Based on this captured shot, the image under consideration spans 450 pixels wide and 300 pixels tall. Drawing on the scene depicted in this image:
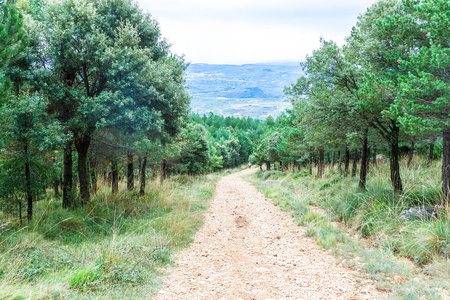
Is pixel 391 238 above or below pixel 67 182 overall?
below

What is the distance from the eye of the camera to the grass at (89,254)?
3.95 metres

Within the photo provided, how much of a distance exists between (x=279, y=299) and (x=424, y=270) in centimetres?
288

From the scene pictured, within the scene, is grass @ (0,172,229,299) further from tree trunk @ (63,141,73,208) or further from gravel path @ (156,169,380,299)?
tree trunk @ (63,141,73,208)

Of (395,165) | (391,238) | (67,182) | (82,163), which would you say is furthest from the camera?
(67,182)

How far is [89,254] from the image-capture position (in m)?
5.29

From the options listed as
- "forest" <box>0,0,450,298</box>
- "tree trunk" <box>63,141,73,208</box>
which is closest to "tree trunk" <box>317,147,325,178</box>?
"forest" <box>0,0,450,298</box>

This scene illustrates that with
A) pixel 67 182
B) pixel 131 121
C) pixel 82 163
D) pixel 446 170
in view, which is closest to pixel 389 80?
pixel 446 170

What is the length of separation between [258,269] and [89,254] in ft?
11.4

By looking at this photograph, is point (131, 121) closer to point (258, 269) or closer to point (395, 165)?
point (258, 269)

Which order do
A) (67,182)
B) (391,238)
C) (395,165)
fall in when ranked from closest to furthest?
(391,238) < (395,165) < (67,182)

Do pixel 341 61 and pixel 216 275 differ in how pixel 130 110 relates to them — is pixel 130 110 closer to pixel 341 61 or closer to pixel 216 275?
pixel 216 275

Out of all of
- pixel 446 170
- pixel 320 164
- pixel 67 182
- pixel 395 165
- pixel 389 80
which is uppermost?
pixel 389 80

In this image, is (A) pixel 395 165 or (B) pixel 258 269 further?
(A) pixel 395 165

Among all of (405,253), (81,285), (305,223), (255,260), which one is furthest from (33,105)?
(405,253)
